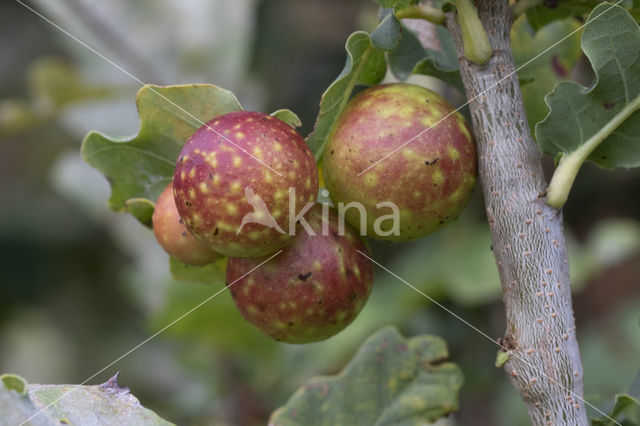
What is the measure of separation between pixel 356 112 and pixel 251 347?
5.58 ft

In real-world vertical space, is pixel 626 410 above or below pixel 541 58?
below

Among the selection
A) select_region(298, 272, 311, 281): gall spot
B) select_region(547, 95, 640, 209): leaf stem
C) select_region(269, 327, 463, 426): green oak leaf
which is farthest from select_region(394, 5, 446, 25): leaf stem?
select_region(269, 327, 463, 426): green oak leaf

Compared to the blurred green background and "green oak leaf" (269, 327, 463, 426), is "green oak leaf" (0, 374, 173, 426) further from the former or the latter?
the blurred green background

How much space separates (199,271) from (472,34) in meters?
0.69

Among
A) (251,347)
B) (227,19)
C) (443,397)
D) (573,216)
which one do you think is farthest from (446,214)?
(573,216)

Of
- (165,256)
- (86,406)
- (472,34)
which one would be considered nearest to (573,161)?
(472,34)

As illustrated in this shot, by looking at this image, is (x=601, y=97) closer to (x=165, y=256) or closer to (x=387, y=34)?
(x=387, y=34)

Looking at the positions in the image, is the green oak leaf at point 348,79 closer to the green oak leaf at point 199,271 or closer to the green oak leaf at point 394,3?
the green oak leaf at point 394,3

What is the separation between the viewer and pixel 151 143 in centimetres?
133

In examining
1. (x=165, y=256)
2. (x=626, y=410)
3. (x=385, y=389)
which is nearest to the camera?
(x=626, y=410)

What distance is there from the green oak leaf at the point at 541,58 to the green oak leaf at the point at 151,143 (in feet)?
2.17

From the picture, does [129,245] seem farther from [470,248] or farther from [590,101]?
[590,101]

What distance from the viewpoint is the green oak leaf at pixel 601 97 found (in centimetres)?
113

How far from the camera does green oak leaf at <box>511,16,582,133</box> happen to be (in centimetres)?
153
